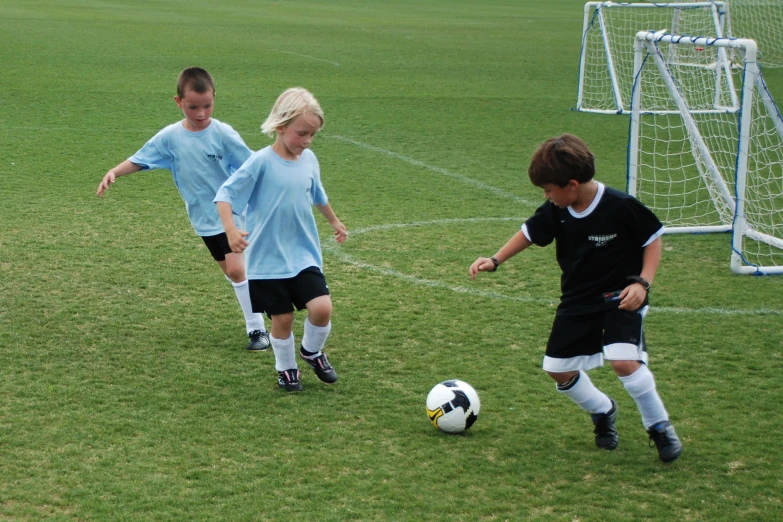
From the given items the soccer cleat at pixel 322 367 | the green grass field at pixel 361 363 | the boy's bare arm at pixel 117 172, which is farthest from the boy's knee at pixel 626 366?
the boy's bare arm at pixel 117 172

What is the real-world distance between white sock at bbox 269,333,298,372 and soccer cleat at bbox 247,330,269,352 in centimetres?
63

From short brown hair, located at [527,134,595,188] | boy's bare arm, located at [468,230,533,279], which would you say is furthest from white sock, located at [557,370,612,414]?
short brown hair, located at [527,134,595,188]

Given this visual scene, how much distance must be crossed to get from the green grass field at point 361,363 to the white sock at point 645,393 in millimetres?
218

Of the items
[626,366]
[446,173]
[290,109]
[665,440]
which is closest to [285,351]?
[290,109]

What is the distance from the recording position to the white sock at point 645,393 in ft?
13.3

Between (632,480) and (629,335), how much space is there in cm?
58

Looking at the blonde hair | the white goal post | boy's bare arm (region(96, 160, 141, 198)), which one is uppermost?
the blonde hair

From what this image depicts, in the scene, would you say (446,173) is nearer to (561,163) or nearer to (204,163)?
(204,163)

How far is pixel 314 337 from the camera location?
4.92m

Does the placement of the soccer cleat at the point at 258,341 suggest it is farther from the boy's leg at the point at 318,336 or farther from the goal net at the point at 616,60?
the goal net at the point at 616,60

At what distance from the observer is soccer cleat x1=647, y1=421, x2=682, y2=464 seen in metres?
4.12

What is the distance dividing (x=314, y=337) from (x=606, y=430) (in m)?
1.47

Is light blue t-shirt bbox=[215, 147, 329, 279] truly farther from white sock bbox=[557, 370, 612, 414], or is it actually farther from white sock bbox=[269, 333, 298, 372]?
white sock bbox=[557, 370, 612, 414]

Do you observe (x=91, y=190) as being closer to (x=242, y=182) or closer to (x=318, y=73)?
(x=242, y=182)
